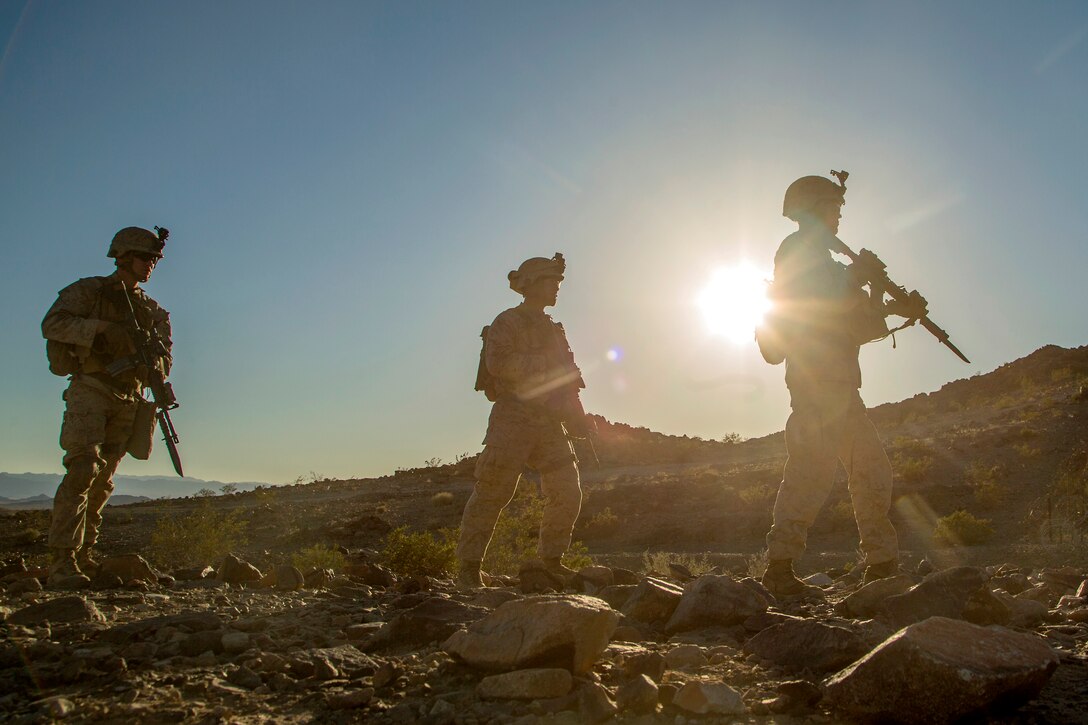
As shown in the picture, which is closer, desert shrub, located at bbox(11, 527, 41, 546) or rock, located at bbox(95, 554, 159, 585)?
rock, located at bbox(95, 554, 159, 585)

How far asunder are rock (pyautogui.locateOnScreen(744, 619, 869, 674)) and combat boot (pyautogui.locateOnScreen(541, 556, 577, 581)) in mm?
2430

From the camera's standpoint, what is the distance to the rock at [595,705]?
250cm

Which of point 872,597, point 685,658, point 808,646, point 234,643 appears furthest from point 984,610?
point 234,643

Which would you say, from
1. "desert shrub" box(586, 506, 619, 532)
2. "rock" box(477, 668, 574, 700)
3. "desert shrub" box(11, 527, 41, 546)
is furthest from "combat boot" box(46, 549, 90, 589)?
"desert shrub" box(586, 506, 619, 532)

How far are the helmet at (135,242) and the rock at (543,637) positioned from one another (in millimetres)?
4634

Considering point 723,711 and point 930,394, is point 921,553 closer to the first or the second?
point 723,711

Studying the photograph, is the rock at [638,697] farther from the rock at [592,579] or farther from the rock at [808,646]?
the rock at [592,579]

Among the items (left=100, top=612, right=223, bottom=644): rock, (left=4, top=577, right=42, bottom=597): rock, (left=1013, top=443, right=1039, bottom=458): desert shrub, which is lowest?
(left=100, top=612, right=223, bottom=644): rock

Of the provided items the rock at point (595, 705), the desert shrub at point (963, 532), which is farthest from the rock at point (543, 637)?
the desert shrub at point (963, 532)

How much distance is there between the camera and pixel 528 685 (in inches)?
106

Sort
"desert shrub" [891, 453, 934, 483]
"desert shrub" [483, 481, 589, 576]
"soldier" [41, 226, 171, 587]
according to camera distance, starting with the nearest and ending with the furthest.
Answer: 1. "soldier" [41, 226, 171, 587]
2. "desert shrub" [483, 481, 589, 576]
3. "desert shrub" [891, 453, 934, 483]

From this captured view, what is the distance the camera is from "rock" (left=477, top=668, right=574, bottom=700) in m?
2.68

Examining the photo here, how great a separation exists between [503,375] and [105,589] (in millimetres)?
3128

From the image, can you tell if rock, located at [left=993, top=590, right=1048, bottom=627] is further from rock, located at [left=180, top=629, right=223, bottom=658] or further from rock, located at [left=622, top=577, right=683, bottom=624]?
rock, located at [left=180, top=629, right=223, bottom=658]
